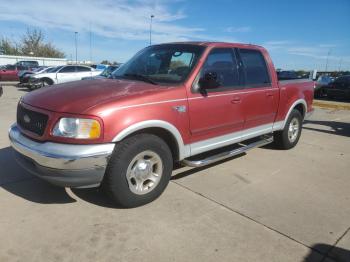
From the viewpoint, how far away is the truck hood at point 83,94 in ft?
11.0

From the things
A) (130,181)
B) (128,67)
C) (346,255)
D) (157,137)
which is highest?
(128,67)

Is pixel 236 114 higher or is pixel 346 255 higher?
pixel 236 114

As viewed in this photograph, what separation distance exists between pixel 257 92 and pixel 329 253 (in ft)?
8.87

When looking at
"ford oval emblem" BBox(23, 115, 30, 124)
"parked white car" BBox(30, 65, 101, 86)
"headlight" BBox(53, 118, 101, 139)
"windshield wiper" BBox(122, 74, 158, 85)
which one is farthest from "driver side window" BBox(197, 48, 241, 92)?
"parked white car" BBox(30, 65, 101, 86)

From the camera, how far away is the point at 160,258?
9.32 feet

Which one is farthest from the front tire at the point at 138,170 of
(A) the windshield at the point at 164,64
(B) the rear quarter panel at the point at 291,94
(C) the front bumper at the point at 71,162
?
(B) the rear quarter panel at the point at 291,94

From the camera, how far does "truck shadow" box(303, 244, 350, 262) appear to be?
2916mm

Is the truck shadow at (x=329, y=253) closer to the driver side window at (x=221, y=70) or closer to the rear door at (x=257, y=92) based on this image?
the driver side window at (x=221, y=70)

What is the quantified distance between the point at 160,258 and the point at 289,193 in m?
2.17

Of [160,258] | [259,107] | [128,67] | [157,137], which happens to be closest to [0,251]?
[160,258]

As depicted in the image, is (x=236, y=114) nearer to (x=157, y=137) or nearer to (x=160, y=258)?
(x=157, y=137)

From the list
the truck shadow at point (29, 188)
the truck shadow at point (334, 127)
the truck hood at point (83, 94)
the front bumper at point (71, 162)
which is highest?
the truck hood at point (83, 94)

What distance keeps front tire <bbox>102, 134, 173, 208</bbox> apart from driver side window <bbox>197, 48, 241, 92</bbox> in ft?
3.41

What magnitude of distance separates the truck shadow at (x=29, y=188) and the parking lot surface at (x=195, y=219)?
0.01 metres
